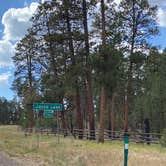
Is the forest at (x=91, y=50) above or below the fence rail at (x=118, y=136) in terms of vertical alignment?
above

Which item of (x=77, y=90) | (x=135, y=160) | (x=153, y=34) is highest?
(x=153, y=34)

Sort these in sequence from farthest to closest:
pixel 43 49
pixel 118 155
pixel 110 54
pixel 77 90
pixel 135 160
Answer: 1. pixel 43 49
2. pixel 77 90
3. pixel 110 54
4. pixel 118 155
5. pixel 135 160

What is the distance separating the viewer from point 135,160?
67.3ft

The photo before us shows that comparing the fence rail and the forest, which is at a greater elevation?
the forest

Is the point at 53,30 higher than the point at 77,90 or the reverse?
higher

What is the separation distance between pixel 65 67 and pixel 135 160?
27335 mm

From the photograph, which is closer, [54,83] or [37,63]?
[54,83]

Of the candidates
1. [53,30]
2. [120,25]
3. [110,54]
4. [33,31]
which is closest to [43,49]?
[33,31]

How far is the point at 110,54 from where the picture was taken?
116ft

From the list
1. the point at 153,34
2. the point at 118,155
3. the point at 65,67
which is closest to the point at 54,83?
the point at 65,67

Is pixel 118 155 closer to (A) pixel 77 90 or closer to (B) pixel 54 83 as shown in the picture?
(A) pixel 77 90

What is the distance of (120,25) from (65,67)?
8143 mm

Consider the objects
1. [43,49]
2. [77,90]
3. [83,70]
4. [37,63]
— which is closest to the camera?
[83,70]

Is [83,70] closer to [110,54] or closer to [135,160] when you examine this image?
[110,54]
